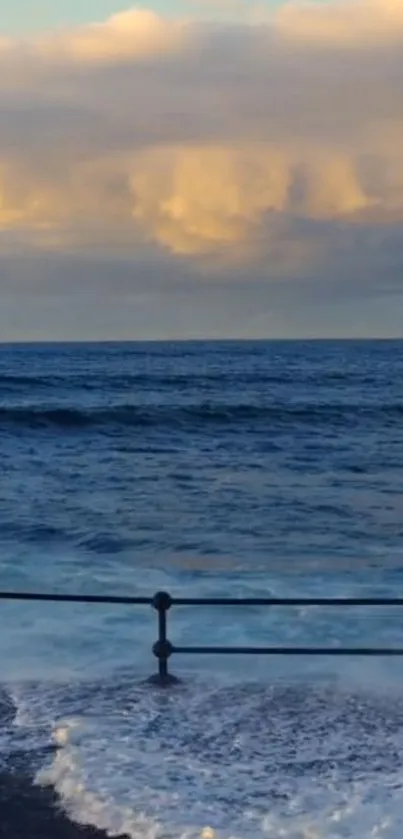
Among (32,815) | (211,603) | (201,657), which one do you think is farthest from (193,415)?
(32,815)

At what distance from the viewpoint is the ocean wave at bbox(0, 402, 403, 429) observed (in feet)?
130

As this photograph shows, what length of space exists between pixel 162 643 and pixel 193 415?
34.7 m

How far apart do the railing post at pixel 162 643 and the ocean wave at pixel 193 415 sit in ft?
99.6

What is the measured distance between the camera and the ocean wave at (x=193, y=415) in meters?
39.5

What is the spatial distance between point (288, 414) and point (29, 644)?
1345 inches

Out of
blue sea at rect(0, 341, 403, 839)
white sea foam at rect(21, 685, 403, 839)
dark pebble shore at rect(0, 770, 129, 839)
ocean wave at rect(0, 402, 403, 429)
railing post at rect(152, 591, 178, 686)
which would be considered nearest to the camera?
dark pebble shore at rect(0, 770, 129, 839)

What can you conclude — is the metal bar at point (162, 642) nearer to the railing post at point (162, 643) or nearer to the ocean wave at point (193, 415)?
the railing post at point (162, 643)

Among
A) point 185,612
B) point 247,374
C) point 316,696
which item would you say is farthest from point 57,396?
point 316,696

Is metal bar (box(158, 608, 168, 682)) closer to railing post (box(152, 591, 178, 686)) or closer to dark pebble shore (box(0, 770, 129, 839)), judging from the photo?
railing post (box(152, 591, 178, 686))

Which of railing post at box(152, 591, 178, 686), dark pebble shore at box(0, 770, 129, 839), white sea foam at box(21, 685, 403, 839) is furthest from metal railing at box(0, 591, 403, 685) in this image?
dark pebble shore at box(0, 770, 129, 839)

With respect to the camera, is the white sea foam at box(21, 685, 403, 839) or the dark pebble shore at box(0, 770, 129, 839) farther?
the white sea foam at box(21, 685, 403, 839)

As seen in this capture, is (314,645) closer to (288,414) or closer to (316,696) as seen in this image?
(316,696)

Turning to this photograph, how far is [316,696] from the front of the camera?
7.75 metres

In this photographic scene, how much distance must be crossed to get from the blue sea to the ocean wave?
10.7m
